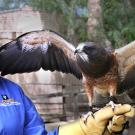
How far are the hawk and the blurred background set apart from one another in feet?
3.56

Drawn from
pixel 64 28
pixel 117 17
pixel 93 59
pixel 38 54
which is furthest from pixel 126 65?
pixel 64 28

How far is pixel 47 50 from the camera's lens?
139 inches

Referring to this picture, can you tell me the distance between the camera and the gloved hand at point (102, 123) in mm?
2355

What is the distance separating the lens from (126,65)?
3.34 metres

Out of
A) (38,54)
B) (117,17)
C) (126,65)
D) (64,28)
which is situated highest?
(64,28)

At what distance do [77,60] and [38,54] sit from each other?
476 mm

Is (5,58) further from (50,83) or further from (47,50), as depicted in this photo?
(50,83)

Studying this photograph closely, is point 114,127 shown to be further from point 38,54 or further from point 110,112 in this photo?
point 38,54

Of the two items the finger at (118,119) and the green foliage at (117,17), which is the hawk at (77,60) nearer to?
the finger at (118,119)

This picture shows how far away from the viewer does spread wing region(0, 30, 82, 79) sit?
11.1 ft

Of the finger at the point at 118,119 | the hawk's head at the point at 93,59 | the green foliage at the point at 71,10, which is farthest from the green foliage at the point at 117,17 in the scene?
the finger at the point at 118,119

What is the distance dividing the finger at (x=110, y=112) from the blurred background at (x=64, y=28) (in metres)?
2.13

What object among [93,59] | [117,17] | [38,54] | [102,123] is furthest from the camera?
[117,17]

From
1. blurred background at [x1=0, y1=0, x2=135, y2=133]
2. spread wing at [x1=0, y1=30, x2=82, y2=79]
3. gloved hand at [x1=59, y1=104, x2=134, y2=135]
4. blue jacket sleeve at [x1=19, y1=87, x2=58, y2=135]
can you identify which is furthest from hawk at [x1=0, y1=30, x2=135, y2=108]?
blurred background at [x1=0, y1=0, x2=135, y2=133]
